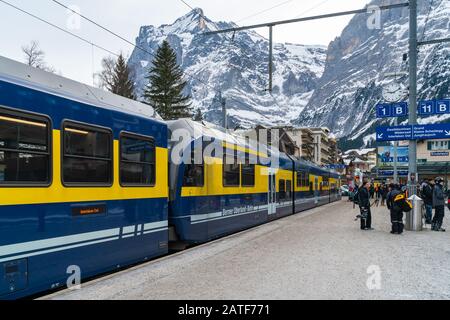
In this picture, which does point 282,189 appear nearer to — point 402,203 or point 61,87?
point 402,203

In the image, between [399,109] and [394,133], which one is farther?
[399,109]

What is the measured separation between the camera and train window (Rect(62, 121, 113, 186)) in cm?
642

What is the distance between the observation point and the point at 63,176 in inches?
248

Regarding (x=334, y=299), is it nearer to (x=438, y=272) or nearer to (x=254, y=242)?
(x=438, y=272)

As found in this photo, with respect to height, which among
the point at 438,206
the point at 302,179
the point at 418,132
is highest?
the point at 418,132

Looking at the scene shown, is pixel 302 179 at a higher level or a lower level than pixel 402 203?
higher

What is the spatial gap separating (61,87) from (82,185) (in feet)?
5.06

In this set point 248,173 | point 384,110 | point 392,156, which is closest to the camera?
point 248,173

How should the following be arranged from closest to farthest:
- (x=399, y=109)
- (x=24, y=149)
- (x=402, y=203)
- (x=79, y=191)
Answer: (x=24, y=149)
(x=79, y=191)
(x=402, y=203)
(x=399, y=109)

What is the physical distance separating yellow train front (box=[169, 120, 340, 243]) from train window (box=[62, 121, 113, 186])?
2.75 meters

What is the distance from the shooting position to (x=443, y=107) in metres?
14.7

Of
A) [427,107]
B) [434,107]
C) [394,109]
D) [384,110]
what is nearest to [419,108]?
[427,107]

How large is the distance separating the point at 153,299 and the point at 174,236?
13.2 feet

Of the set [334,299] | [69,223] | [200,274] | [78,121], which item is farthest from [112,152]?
[334,299]
